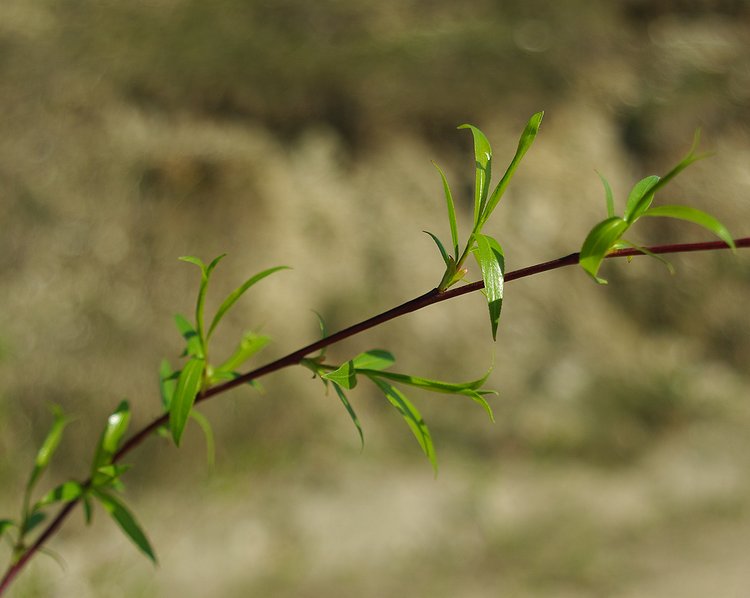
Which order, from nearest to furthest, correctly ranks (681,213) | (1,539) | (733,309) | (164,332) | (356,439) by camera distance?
(681,213) → (1,539) → (164,332) → (356,439) → (733,309)

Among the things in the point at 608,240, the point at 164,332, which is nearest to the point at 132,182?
the point at 164,332

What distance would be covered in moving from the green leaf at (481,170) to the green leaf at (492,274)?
0.03 metres

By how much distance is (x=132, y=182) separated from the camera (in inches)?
112

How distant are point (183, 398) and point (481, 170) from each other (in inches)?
11.0

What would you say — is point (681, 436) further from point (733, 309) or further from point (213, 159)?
point (213, 159)

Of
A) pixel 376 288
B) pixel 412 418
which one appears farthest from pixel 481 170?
pixel 376 288

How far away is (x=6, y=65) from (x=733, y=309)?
2.81 m

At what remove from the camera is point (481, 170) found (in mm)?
644

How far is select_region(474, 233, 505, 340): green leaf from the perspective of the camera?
1.84 ft

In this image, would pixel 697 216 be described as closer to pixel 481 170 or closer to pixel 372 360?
pixel 481 170

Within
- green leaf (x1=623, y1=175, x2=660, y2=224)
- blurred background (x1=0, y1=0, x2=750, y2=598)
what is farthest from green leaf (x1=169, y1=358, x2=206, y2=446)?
blurred background (x1=0, y1=0, x2=750, y2=598)

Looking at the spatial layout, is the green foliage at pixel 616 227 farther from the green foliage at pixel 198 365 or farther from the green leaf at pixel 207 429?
the green leaf at pixel 207 429

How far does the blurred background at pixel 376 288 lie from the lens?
2.69 m

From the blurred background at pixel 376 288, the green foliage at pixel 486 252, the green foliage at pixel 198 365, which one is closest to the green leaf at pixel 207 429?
the green foliage at pixel 198 365
